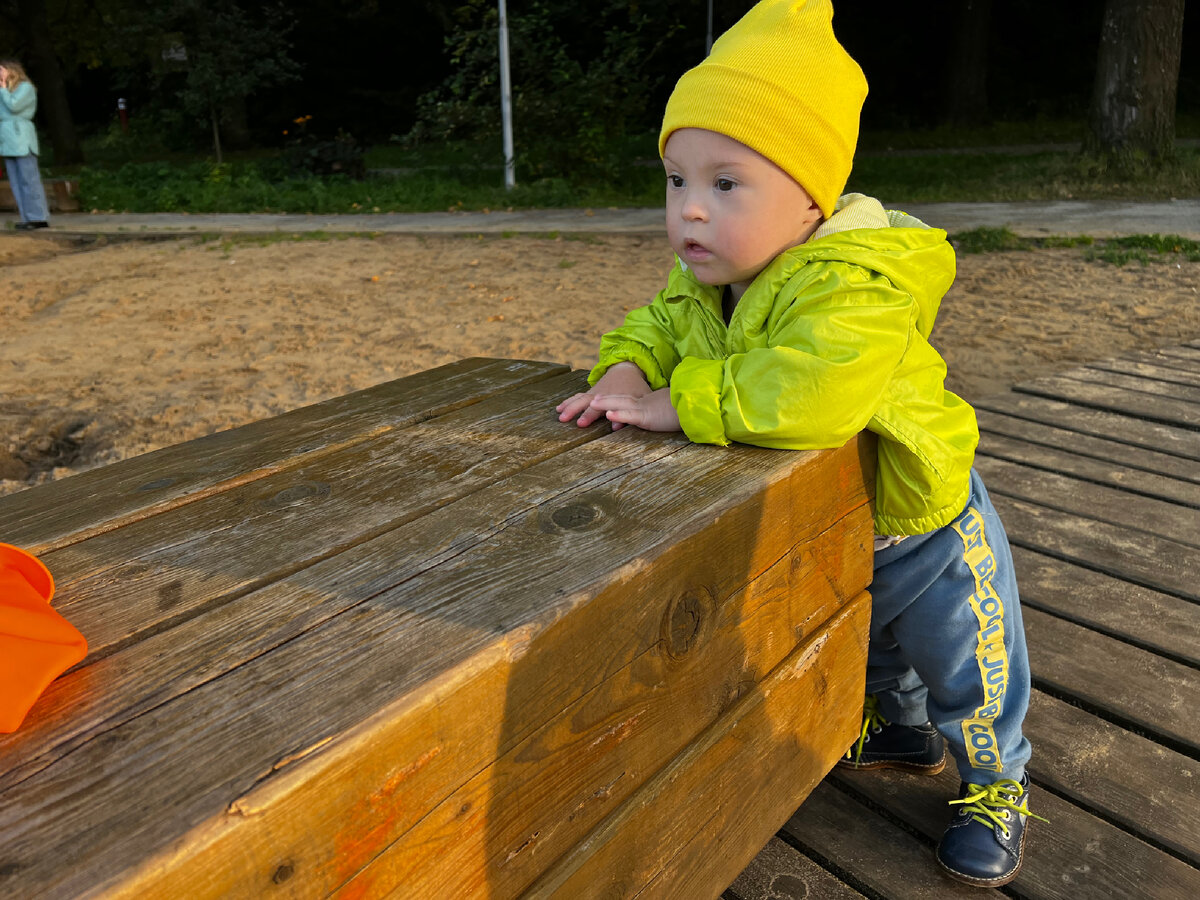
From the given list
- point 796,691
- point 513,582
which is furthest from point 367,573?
point 796,691

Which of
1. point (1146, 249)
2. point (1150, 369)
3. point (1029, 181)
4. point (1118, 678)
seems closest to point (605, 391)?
point (1118, 678)

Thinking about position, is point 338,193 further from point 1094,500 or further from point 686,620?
point 686,620

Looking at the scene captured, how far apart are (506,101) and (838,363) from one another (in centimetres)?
1104

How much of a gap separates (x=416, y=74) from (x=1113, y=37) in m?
17.5

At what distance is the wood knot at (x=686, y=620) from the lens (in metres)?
1.22

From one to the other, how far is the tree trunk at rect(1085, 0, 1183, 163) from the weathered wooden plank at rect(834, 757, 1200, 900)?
10.7m

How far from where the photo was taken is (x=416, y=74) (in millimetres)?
24266

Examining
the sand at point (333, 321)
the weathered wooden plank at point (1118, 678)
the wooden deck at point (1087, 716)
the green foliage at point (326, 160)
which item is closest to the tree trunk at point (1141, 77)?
the sand at point (333, 321)

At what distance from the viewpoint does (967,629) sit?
1671mm

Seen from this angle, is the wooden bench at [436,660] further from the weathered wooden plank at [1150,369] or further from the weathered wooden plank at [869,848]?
the weathered wooden plank at [1150,369]

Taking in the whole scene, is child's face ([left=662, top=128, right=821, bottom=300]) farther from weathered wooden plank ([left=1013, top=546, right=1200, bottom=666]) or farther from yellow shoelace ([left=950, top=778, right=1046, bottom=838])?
weathered wooden plank ([left=1013, top=546, right=1200, bottom=666])

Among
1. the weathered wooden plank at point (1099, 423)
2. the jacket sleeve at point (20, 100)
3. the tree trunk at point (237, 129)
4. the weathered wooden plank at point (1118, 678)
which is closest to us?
the weathered wooden plank at point (1118, 678)

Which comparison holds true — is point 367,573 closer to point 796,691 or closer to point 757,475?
point 757,475

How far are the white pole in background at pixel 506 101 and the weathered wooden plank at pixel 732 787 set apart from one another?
1039 cm
